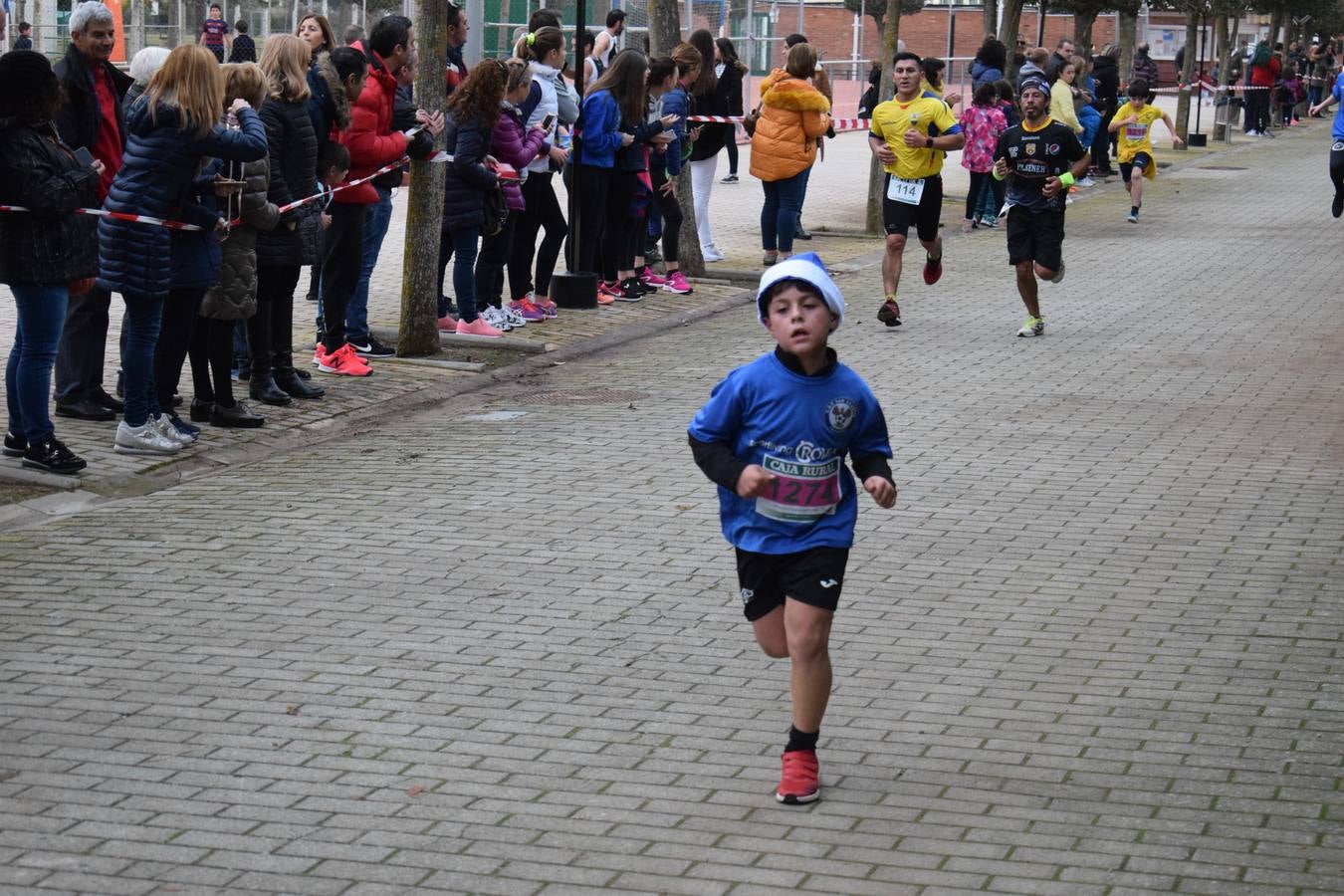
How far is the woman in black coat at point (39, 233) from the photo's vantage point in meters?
8.77

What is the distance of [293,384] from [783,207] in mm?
6979

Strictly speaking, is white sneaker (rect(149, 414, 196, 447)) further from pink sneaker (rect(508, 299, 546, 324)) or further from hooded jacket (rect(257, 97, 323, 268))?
pink sneaker (rect(508, 299, 546, 324))

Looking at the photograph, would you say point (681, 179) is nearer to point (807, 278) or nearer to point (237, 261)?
point (237, 261)

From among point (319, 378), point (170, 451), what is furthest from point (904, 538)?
point (319, 378)

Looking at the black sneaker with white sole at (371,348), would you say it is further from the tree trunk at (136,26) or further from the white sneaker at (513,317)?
the tree trunk at (136,26)

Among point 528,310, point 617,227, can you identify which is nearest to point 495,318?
point 528,310

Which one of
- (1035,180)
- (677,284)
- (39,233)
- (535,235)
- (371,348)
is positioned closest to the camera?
(39,233)

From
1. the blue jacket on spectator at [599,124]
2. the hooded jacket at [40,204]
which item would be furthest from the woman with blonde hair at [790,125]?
the hooded jacket at [40,204]

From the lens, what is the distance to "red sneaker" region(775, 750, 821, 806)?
5320 millimetres

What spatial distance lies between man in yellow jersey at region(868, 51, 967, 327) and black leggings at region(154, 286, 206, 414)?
20.3 ft

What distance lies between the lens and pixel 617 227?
15.7m

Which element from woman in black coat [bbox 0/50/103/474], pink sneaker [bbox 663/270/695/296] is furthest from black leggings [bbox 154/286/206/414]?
pink sneaker [bbox 663/270/695/296]

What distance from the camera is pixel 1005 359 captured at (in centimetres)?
1328

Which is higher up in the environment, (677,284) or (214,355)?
(214,355)
